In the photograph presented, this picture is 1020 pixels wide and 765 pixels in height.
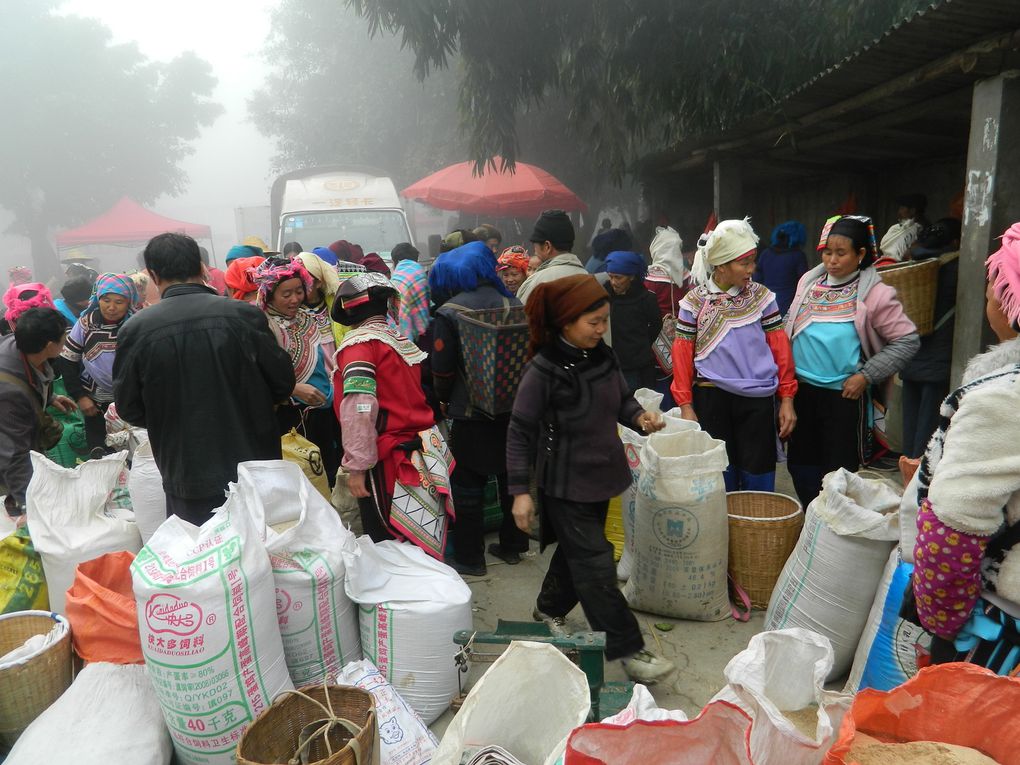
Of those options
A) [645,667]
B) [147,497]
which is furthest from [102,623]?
[645,667]

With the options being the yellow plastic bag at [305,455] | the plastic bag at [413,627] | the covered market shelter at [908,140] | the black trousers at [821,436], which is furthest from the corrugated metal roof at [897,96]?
the yellow plastic bag at [305,455]

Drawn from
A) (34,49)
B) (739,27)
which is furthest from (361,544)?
(34,49)

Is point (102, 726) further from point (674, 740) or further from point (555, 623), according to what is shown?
point (674, 740)

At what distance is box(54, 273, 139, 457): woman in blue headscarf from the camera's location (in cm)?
454

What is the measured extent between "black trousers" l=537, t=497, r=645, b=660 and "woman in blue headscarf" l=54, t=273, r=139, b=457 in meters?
3.38

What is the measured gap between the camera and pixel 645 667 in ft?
8.61

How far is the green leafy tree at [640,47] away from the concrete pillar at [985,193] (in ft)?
6.54

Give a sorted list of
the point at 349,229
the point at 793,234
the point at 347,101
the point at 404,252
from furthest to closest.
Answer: the point at 347,101 < the point at 349,229 < the point at 793,234 < the point at 404,252

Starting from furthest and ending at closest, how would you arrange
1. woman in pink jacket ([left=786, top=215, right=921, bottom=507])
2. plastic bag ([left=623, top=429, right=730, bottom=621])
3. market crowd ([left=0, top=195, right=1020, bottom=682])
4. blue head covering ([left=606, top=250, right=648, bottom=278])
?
blue head covering ([left=606, top=250, right=648, bottom=278]) < woman in pink jacket ([left=786, top=215, right=921, bottom=507]) < plastic bag ([left=623, top=429, right=730, bottom=621]) < market crowd ([left=0, top=195, right=1020, bottom=682])

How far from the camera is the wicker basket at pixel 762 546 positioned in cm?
309

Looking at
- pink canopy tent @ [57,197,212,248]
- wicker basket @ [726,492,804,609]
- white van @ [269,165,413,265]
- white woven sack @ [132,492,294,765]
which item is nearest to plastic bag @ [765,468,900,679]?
wicker basket @ [726,492,804,609]

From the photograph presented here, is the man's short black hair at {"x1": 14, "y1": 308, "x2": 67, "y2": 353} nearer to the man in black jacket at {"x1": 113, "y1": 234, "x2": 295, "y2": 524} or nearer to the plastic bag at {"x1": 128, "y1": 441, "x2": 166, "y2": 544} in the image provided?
the plastic bag at {"x1": 128, "y1": 441, "x2": 166, "y2": 544}

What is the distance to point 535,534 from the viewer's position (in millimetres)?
4195

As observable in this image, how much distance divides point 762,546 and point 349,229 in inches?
315
